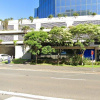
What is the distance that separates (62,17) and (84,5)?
309 inches

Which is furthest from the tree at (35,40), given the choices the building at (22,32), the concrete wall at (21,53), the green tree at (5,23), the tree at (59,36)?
the green tree at (5,23)

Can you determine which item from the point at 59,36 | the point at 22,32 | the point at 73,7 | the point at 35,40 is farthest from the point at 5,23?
the point at 59,36

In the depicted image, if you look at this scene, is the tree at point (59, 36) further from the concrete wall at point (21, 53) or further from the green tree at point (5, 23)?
the green tree at point (5, 23)

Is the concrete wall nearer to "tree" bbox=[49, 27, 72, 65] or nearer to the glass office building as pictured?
"tree" bbox=[49, 27, 72, 65]

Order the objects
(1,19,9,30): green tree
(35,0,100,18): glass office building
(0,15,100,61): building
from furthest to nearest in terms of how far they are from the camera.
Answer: (1,19,9,30): green tree → (35,0,100,18): glass office building → (0,15,100,61): building

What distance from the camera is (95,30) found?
17.7m

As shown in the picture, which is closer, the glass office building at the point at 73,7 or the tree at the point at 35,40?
the tree at the point at 35,40

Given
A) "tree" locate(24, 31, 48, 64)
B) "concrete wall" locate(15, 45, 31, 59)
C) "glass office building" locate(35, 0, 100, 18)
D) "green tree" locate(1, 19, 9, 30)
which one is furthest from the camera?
"green tree" locate(1, 19, 9, 30)

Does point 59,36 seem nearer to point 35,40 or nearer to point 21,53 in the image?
point 35,40

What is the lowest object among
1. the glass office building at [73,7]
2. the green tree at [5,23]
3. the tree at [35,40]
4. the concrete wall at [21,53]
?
the concrete wall at [21,53]

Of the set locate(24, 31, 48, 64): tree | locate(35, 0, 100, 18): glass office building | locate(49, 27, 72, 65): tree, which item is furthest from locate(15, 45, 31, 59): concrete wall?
locate(35, 0, 100, 18): glass office building

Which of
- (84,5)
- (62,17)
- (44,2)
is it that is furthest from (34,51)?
(44,2)

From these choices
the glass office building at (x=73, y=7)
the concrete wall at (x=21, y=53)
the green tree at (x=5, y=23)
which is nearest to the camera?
the concrete wall at (x=21, y=53)

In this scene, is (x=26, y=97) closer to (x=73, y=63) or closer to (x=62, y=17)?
(x=73, y=63)
